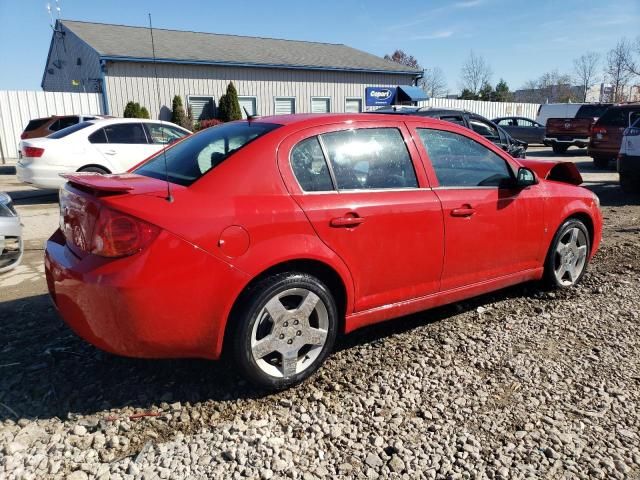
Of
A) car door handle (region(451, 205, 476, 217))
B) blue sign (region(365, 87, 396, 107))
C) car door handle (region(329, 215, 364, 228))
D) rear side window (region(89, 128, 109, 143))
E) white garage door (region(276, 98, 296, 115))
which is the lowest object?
car door handle (region(451, 205, 476, 217))

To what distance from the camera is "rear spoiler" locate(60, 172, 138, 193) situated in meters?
2.66

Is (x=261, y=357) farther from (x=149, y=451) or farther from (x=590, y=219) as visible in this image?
(x=590, y=219)

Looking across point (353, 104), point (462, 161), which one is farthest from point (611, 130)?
point (353, 104)

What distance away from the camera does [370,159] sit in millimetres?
3363

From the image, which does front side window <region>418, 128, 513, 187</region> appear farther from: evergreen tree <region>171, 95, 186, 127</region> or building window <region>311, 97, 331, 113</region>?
building window <region>311, 97, 331, 113</region>

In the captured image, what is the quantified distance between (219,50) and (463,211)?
23456 mm

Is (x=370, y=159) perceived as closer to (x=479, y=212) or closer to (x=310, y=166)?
(x=310, y=166)

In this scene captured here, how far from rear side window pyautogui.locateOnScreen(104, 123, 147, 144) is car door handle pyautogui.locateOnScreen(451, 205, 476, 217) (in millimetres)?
7949

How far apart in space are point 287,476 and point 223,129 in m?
2.28

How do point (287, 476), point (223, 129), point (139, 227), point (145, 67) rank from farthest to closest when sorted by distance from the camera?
point (145, 67) < point (223, 129) < point (139, 227) < point (287, 476)

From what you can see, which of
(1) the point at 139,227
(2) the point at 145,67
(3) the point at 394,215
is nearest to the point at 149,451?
(1) the point at 139,227

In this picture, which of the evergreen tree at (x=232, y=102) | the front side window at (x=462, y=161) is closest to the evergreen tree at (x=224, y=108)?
the evergreen tree at (x=232, y=102)

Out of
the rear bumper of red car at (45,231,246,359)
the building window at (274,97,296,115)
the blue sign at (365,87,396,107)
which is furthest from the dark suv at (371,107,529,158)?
the blue sign at (365,87,396,107)

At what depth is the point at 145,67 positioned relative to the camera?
21500 mm
